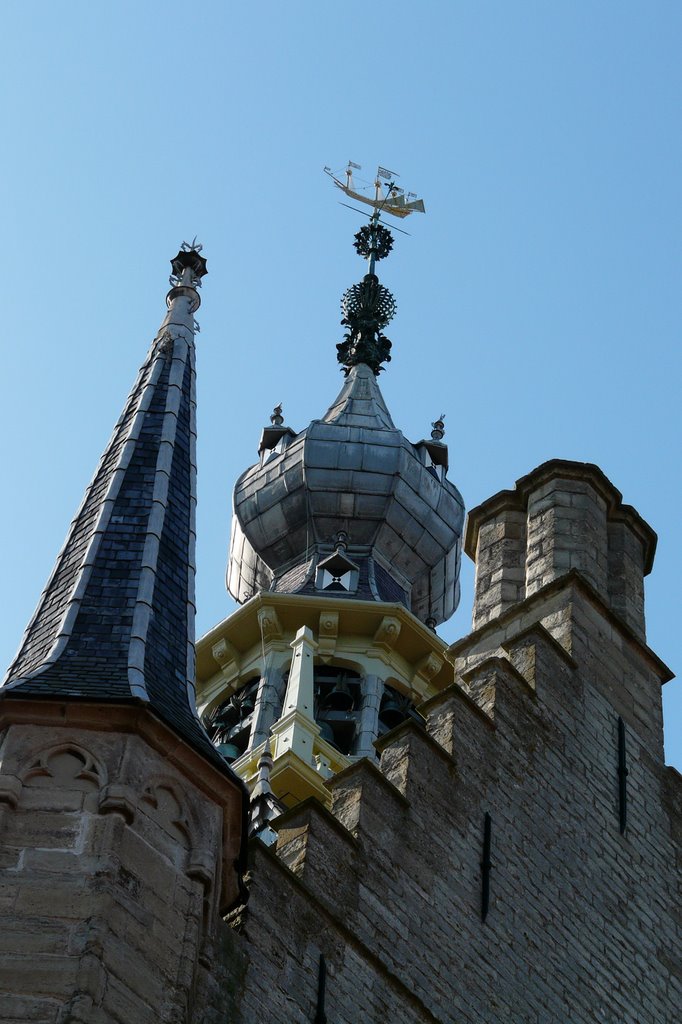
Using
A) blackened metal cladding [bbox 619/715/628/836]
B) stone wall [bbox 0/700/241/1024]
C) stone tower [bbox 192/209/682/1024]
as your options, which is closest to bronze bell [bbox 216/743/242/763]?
stone tower [bbox 192/209/682/1024]

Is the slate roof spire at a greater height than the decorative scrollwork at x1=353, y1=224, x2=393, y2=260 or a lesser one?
lesser

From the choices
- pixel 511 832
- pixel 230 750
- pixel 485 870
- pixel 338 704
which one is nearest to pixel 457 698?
pixel 511 832

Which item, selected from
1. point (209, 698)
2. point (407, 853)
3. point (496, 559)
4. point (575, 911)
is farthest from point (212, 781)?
point (209, 698)

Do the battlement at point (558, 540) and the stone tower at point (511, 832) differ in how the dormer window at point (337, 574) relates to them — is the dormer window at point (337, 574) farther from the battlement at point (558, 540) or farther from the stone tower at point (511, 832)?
the battlement at point (558, 540)

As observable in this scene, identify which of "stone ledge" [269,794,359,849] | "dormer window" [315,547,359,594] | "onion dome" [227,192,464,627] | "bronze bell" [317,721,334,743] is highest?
"onion dome" [227,192,464,627]

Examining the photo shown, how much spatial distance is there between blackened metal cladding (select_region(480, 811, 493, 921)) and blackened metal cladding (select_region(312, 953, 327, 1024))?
1509 mm

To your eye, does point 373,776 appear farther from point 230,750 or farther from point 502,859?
point 230,750

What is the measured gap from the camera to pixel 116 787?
1131 cm

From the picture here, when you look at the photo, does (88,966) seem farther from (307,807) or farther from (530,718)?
(530,718)

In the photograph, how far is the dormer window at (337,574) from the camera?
33.0 m

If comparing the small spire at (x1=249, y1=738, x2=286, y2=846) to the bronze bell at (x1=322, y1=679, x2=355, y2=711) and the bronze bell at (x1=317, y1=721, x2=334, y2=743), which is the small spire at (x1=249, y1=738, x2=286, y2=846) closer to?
the bronze bell at (x1=317, y1=721, x2=334, y2=743)

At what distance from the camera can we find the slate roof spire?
39.6 ft

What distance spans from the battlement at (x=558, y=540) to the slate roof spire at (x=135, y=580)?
2973mm

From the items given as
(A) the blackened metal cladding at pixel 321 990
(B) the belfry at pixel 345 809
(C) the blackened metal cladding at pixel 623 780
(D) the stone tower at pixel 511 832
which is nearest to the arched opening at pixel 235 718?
(D) the stone tower at pixel 511 832
